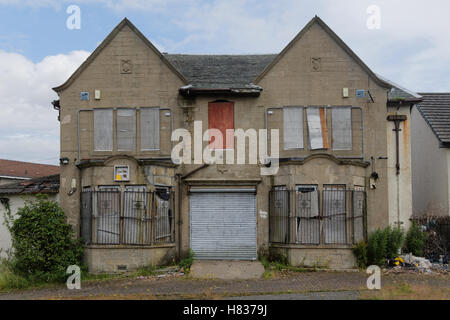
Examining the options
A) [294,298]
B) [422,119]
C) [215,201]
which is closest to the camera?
[294,298]

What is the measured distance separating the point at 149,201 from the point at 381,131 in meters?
8.59

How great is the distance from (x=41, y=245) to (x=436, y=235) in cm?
1368

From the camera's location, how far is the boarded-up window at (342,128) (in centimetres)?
1789

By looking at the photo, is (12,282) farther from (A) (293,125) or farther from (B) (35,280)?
(A) (293,125)

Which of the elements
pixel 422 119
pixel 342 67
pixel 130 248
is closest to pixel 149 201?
pixel 130 248

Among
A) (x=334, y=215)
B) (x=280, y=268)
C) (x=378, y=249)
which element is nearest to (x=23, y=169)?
(x=280, y=268)

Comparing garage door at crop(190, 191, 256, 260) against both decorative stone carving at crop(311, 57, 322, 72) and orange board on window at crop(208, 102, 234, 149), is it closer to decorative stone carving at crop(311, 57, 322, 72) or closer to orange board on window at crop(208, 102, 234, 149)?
orange board on window at crop(208, 102, 234, 149)

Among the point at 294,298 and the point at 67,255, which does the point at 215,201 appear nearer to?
the point at 67,255

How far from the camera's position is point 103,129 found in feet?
59.2

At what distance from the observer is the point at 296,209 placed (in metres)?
16.9

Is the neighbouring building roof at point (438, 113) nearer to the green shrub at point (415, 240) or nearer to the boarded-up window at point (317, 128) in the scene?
the green shrub at point (415, 240)

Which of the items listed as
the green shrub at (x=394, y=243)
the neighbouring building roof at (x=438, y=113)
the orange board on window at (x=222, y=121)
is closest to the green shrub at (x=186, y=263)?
the orange board on window at (x=222, y=121)

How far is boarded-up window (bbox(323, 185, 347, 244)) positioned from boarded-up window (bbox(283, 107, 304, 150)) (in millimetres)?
2089
